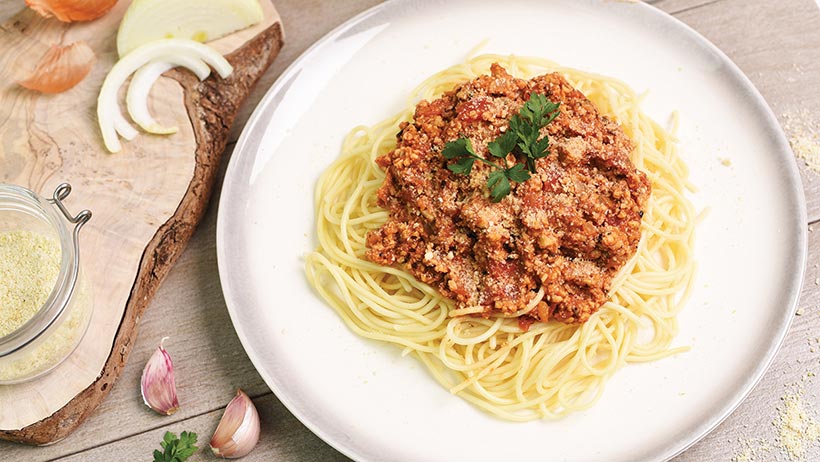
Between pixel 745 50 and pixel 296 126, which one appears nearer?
pixel 296 126

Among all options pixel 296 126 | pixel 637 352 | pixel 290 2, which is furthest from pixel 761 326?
pixel 290 2

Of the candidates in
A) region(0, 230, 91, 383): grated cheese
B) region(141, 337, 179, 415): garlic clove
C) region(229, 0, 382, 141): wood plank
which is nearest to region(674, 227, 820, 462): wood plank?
region(141, 337, 179, 415): garlic clove

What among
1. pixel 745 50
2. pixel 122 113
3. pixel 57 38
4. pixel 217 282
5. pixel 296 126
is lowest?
pixel 745 50

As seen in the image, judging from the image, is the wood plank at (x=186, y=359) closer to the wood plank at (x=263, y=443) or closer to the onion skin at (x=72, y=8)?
the wood plank at (x=263, y=443)

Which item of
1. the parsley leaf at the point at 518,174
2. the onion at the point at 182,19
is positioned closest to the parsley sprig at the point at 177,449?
the parsley leaf at the point at 518,174

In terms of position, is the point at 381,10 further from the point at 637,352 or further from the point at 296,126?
the point at 637,352

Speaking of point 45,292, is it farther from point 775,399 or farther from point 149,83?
point 775,399
